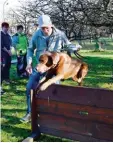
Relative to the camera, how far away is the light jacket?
4930 millimetres

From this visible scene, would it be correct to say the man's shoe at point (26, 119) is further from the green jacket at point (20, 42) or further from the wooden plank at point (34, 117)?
the green jacket at point (20, 42)

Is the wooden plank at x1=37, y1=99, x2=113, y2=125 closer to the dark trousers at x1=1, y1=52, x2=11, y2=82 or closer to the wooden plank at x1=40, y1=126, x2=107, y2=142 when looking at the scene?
the wooden plank at x1=40, y1=126, x2=107, y2=142

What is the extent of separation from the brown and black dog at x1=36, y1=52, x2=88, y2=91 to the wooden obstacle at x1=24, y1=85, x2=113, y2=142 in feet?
1.33

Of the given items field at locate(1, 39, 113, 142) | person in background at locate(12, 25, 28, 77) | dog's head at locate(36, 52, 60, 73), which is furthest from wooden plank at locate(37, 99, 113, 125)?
person in background at locate(12, 25, 28, 77)

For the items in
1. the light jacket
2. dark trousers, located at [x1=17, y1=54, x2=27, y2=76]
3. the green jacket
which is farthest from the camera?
dark trousers, located at [x1=17, y1=54, x2=27, y2=76]

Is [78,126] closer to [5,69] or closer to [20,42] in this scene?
[5,69]

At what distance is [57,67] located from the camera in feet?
12.4

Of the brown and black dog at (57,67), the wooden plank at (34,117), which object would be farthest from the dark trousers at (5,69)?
the brown and black dog at (57,67)

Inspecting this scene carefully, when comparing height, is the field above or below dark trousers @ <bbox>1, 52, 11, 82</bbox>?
below

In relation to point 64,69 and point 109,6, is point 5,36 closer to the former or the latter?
point 109,6

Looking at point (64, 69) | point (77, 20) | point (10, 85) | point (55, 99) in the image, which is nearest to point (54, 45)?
point (55, 99)

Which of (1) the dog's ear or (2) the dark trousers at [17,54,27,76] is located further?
(2) the dark trousers at [17,54,27,76]

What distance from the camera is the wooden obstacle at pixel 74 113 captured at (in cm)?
428

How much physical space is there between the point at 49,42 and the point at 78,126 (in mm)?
1396
